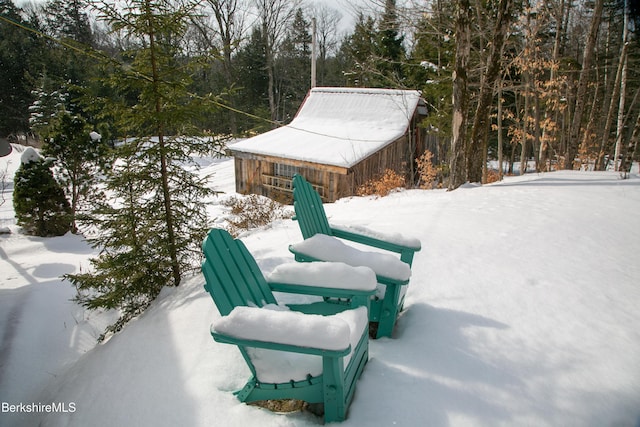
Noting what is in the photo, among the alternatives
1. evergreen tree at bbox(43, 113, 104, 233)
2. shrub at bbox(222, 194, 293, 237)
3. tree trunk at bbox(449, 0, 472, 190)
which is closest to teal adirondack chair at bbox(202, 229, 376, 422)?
shrub at bbox(222, 194, 293, 237)

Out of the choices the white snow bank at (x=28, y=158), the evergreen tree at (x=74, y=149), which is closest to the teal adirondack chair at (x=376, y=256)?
the evergreen tree at (x=74, y=149)

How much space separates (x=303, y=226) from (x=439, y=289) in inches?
47.9

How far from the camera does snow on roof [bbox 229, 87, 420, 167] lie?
1229cm

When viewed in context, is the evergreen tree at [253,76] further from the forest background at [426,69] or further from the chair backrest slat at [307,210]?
the chair backrest slat at [307,210]

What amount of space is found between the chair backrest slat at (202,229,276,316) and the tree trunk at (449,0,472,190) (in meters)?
6.33

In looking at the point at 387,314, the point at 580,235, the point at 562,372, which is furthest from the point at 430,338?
the point at 580,235

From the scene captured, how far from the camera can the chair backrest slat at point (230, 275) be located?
1.73 meters

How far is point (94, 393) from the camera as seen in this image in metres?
2.24

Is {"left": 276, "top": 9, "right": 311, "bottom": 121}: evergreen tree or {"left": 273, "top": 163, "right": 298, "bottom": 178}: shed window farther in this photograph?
{"left": 276, "top": 9, "right": 311, "bottom": 121}: evergreen tree

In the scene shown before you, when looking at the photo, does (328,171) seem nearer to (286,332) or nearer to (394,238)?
(394,238)

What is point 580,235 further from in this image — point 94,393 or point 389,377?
point 94,393

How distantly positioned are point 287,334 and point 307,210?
1.60m

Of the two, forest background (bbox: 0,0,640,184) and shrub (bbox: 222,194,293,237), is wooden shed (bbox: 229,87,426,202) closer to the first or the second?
forest background (bbox: 0,0,640,184)

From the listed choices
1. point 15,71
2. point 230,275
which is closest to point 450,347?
point 230,275
